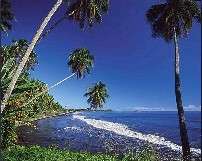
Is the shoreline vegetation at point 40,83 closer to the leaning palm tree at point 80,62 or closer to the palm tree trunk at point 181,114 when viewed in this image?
the palm tree trunk at point 181,114

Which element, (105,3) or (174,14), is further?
(174,14)

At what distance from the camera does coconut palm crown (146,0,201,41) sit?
25031 millimetres

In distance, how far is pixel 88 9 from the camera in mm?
20109

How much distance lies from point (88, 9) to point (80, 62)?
65.6 m

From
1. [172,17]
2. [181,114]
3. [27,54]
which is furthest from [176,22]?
[27,54]

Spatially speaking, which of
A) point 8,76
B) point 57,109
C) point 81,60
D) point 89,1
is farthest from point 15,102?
point 57,109

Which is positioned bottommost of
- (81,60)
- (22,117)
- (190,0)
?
(22,117)

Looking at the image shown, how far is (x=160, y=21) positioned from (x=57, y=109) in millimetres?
95893

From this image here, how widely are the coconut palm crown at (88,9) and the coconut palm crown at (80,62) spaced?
2546 inches

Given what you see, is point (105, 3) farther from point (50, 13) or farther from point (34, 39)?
point (34, 39)

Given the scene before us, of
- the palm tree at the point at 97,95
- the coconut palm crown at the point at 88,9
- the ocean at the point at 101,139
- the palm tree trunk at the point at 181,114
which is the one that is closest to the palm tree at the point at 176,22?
the palm tree trunk at the point at 181,114

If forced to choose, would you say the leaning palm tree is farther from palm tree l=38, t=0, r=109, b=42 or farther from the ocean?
palm tree l=38, t=0, r=109, b=42

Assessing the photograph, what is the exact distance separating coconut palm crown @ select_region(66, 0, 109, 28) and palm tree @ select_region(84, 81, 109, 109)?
294 ft

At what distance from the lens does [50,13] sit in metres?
16.0
